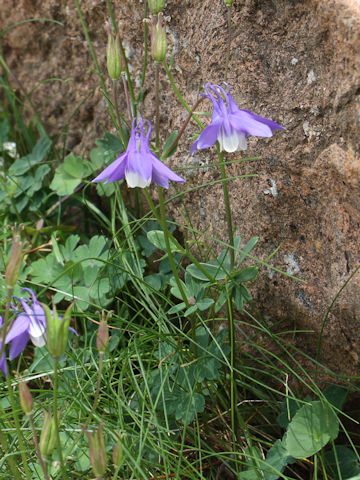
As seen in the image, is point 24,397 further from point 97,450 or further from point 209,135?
point 209,135

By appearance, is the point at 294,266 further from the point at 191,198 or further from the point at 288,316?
the point at 191,198

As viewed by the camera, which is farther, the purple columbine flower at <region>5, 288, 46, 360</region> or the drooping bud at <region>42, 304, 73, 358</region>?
the purple columbine flower at <region>5, 288, 46, 360</region>

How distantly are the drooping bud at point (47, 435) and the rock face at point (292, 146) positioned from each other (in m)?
0.76

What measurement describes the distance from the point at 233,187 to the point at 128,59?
2.11 ft

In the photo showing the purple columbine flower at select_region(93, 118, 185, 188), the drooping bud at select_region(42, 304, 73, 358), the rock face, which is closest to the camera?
the drooping bud at select_region(42, 304, 73, 358)

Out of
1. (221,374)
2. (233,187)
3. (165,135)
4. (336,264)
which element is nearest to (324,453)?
(221,374)

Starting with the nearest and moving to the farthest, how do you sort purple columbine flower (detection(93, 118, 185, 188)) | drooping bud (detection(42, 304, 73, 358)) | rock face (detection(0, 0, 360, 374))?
1. drooping bud (detection(42, 304, 73, 358))
2. purple columbine flower (detection(93, 118, 185, 188))
3. rock face (detection(0, 0, 360, 374))

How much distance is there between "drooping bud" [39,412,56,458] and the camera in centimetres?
111

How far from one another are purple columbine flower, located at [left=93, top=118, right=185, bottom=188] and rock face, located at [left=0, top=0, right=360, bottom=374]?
1.35ft

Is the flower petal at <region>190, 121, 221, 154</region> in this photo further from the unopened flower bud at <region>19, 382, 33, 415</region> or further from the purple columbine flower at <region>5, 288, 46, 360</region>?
the unopened flower bud at <region>19, 382, 33, 415</region>

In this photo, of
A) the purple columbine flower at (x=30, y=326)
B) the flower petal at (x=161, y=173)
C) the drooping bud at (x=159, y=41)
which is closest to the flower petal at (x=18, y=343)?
the purple columbine flower at (x=30, y=326)

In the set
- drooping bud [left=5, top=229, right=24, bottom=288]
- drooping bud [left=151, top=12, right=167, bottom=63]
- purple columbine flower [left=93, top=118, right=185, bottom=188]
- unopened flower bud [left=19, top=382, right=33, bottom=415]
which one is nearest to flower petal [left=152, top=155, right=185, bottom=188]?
purple columbine flower [left=93, top=118, right=185, bottom=188]

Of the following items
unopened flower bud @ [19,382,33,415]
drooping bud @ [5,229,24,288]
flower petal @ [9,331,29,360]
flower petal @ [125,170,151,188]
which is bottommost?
unopened flower bud @ [19,382,33,415]

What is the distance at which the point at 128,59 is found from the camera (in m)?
2.05
